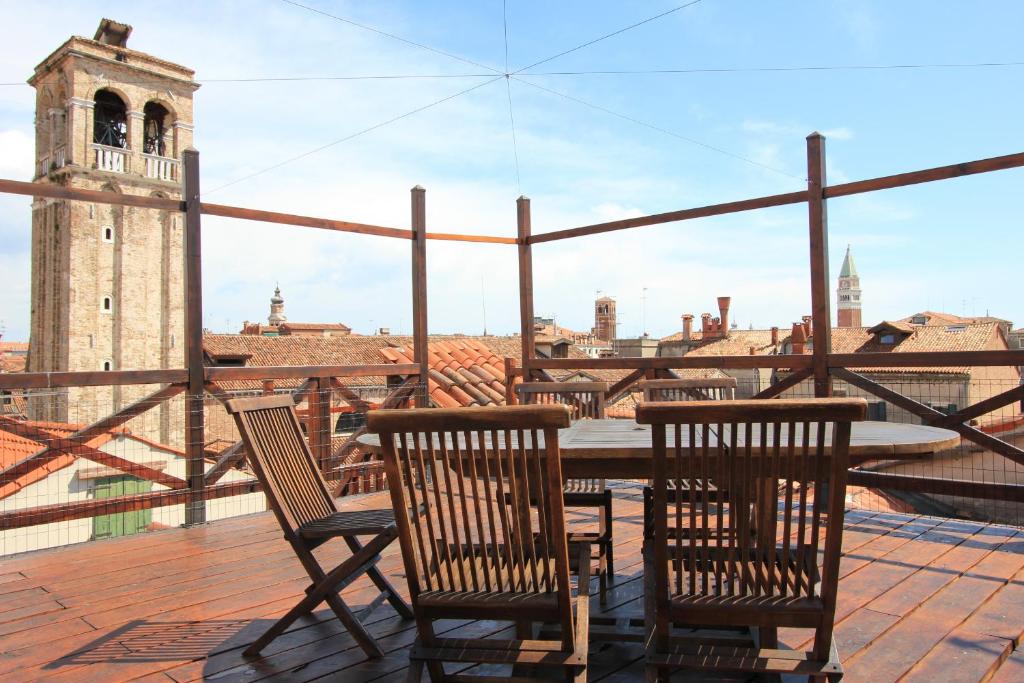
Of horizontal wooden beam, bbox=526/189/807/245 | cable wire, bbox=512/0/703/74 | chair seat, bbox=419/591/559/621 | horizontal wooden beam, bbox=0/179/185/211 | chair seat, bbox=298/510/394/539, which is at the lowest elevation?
→ chair seat, bbox=419/591/559/621

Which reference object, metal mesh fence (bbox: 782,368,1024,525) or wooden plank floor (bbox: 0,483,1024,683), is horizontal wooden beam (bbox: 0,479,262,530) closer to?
wooden plank floor (bbox: 0,483,1024,683)

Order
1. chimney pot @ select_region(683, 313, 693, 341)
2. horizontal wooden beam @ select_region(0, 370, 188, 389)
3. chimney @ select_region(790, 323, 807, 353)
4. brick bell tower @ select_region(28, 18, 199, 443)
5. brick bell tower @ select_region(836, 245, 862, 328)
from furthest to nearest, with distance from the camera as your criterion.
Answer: brick bell tower @ select_region(836, 245, 862, 328), chimney pot @ select_region(683, 313, 693, 341), brick bell tower @ select_region(28, 18, 199, 443), chimney @ select_region(790, 323, 807, 353), horizontal wooden beam @ select_region(0, 370, 188, 389)

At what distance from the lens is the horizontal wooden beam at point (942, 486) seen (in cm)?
309

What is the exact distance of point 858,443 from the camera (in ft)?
6.02

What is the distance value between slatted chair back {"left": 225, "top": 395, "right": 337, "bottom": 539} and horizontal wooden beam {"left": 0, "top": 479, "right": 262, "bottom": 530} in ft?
2.68

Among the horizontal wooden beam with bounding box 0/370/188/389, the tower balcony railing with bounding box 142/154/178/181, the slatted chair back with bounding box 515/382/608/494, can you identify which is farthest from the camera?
the tower balcony railing with bounding box 142/154/178/181

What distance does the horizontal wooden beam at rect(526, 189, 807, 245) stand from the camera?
3.72 meters

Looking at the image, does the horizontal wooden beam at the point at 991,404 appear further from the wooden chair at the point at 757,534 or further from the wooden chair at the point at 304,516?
the wooden chair at the point at 304,516

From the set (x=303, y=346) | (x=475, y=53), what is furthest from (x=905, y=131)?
(x=303, y=346)

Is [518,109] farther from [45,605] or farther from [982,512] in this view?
[982,512]

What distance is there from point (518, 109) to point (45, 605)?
A: 477 centimetres

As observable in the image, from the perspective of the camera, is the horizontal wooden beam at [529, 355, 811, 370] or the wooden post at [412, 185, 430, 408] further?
the wooden post at [412, 185, 430, 408]

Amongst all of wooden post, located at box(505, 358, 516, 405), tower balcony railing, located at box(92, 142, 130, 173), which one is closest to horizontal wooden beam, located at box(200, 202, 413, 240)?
wooden post, located at box(505, 358, 516, 405)

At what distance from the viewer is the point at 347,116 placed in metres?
7.54
